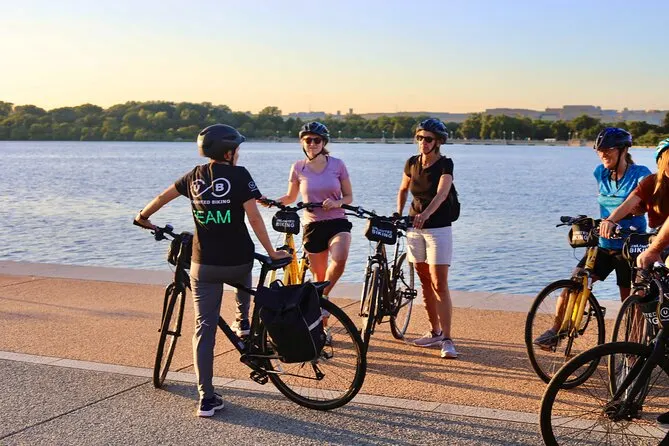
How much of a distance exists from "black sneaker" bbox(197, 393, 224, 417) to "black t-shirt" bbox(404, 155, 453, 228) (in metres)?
2.28

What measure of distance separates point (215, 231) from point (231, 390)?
1.19 meters

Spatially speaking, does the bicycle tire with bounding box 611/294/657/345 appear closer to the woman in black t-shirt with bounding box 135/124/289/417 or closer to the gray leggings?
the woman in black t-shirt with bounding box 135/124/289/417

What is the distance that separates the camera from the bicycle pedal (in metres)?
5.21

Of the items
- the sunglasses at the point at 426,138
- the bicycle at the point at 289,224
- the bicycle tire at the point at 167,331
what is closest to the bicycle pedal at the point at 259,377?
the bicycle tire at the point at 167,331

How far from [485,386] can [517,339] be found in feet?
4.73

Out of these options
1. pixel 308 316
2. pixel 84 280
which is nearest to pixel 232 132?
pixel 308 316

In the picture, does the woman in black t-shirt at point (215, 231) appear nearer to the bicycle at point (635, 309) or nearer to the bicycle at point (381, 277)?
the bicycle at point (381, 277)

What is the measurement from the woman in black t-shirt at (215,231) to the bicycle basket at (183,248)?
0.20 metres

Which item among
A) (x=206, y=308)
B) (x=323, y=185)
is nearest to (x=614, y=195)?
(x=323, y=185)

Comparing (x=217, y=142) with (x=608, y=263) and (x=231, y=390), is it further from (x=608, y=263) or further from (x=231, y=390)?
(x=608, y=263)

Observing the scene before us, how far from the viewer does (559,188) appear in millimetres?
55938

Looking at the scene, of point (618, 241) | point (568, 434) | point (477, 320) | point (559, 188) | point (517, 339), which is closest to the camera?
point (568, 434)

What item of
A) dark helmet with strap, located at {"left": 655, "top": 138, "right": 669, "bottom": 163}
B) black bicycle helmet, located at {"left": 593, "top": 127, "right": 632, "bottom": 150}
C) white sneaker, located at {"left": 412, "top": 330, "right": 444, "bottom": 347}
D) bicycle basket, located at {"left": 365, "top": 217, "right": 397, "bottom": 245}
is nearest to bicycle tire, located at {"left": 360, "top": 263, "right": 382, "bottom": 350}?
bicycle basket, located at {"left": 365, "top": 217, "right": 397, "bottom": 245}

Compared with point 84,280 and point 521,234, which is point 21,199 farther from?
point 84,280
